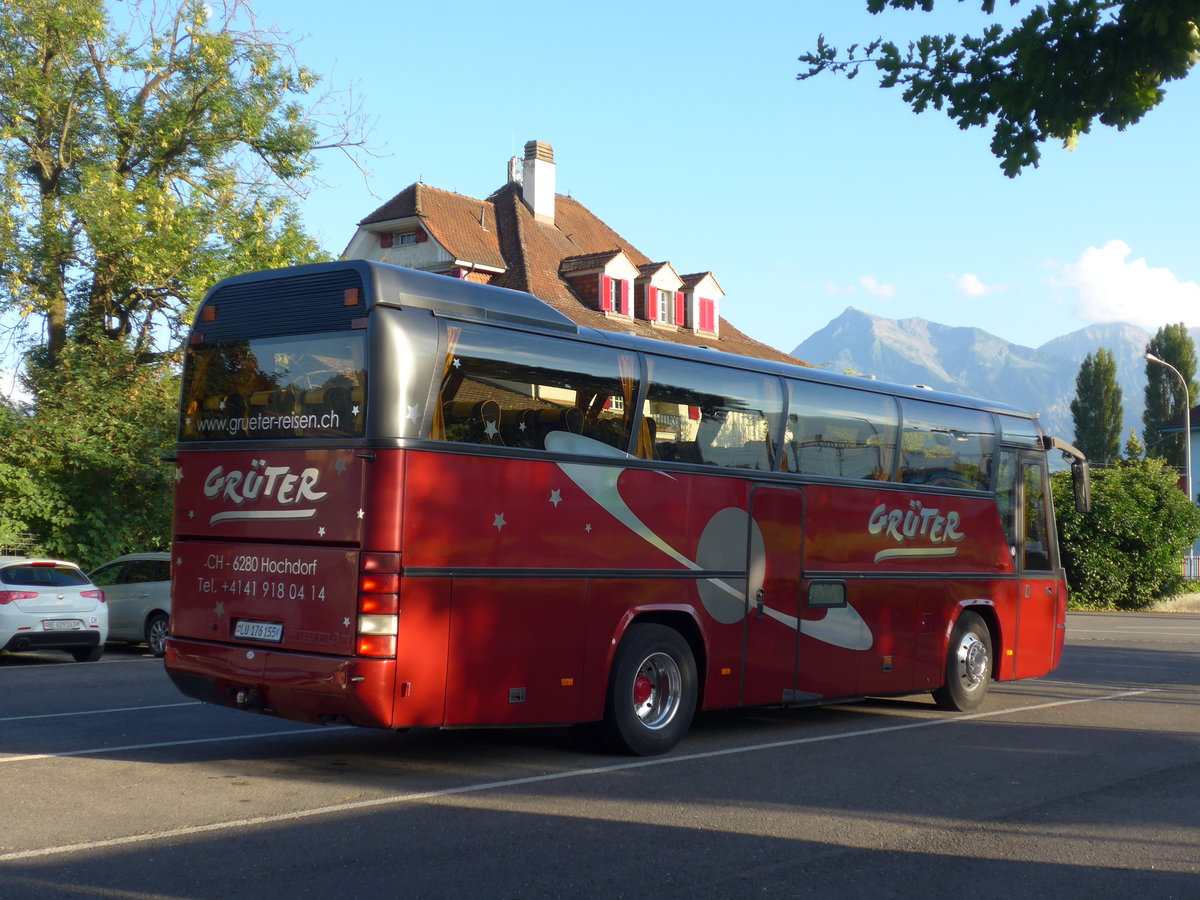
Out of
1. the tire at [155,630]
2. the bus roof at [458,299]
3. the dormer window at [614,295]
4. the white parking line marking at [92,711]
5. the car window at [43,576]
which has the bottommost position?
the white parking line marking at [92,711]

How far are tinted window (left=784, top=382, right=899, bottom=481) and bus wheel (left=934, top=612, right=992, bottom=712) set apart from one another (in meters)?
2.19

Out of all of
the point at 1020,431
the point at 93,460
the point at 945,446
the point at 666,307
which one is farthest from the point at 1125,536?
the point at 93,460

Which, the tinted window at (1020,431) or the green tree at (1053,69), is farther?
the tinted window at (1020,431)

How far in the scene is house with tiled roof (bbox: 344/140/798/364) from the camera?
122 ft

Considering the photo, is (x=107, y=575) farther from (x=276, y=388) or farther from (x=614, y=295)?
(x=614, y=295)

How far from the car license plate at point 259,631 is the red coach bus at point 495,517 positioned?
0.14 ft

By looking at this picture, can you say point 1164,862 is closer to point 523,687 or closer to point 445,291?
point 523,687

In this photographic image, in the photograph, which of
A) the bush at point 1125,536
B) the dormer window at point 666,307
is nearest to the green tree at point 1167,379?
the bush at point 1125,536

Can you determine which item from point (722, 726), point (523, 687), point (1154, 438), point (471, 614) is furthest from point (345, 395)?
point (1154, 438)

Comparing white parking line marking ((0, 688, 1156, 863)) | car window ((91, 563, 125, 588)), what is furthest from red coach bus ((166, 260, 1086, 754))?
car window ((91, 563, 125, 588))

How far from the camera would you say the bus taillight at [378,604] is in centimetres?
813

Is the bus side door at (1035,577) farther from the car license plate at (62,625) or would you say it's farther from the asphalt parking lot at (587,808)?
the car license plate at (62,625)

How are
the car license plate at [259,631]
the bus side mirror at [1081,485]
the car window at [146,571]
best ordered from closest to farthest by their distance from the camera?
1. the car license plate at [259,631]
2. the bus side mirror at [1081,485]
3. the car window at [146,571]

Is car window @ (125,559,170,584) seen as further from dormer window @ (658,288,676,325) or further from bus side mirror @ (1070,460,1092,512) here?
dormer window @ (658,288,676,325)
